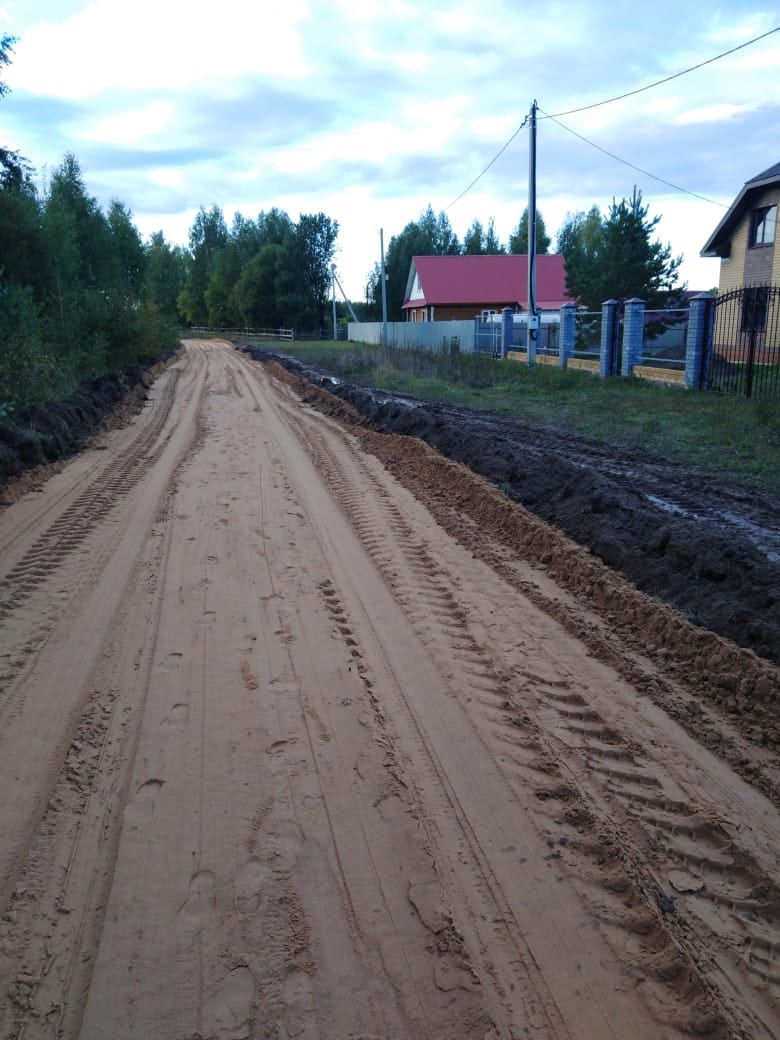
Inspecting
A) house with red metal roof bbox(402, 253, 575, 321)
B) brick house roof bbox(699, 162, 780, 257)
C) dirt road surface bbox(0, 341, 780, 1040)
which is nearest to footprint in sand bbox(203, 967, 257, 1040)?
dirt road surface bbox(0, 341, 780, 1040)

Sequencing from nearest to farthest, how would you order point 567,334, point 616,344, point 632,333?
point 632,333 → point 616,344 → point 567,334

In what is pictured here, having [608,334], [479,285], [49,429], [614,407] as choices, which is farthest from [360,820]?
[479,285]

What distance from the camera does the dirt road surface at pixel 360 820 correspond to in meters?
2.58

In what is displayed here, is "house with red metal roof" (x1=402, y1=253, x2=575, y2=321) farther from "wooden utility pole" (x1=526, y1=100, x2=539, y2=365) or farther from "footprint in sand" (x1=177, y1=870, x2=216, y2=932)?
"footprint in sand" (x1=177, y1=870, x2=216, y2=932)

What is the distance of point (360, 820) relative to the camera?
3.46 metres

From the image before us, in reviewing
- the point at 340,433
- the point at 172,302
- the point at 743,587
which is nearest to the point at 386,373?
the point at 340,433

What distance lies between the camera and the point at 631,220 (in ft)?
96.2

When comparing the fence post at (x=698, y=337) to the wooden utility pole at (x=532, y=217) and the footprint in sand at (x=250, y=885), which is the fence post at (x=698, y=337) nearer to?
the wooden utility pole at (x=532, y=217)

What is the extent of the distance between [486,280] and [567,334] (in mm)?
27091

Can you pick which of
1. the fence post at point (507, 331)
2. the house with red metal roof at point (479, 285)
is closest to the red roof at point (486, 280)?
the house with red metal roof at point (479, 285)

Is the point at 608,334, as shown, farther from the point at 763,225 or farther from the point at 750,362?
the point at 763,225

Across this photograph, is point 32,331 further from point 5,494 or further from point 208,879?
point 208,879

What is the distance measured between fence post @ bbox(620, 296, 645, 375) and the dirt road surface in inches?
625

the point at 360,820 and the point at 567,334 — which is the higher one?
the point at 567,334
